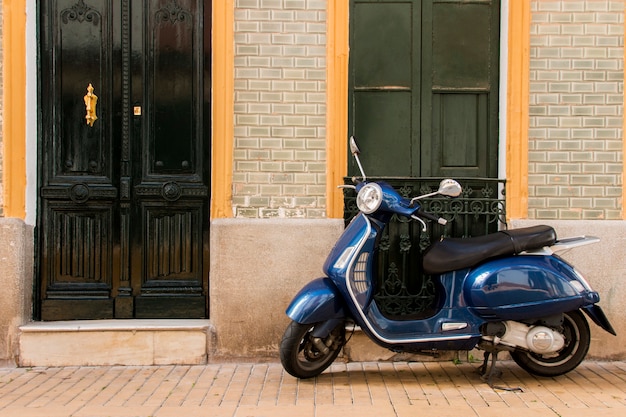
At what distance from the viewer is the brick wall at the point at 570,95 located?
6.05 metres

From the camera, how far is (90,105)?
620cm

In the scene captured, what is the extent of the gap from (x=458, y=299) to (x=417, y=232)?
1.01 meters

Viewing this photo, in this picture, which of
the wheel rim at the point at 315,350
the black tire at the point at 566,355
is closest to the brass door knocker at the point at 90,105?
the wheel rim at the point at 315,350

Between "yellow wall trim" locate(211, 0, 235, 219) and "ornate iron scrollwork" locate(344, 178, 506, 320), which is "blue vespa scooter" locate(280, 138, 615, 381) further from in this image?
"yellow wall trim" locate(211, 0, 235, 219)

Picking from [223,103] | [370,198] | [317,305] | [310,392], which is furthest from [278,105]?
[310,392]

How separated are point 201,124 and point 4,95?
1632mm

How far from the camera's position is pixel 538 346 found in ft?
17.0

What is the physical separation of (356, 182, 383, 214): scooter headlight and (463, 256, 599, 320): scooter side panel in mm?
894

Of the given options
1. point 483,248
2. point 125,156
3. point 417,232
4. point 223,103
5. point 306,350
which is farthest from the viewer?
point 125,156

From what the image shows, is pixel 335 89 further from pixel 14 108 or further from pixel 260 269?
pixel 14 108

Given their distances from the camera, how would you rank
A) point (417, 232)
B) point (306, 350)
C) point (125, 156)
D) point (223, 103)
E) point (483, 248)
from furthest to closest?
point (125, 156) < point (417, 232) < point (223, 103) < point (306, 350) < point (483, 248)

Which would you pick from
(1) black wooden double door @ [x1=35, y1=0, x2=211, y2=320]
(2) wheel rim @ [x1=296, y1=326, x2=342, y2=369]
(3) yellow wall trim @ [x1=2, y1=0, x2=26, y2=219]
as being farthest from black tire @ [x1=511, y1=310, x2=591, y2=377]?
(3) yellow wall trim @ [x1=2, y1=0, x2=26, y2=219]

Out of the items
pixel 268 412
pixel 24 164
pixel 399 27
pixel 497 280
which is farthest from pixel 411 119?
pixel 24 164

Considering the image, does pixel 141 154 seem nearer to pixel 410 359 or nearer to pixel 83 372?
pixel 83 372
